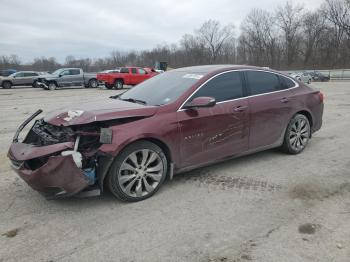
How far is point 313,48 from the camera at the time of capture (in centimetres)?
7362

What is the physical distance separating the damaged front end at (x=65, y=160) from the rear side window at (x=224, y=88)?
1466mm

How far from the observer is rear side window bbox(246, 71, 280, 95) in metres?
5.13

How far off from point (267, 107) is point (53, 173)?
3.30m

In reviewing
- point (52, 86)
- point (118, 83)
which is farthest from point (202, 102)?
point (52, 86)

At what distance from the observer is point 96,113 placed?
3.80m

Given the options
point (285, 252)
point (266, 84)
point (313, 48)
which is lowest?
point (285, 252)

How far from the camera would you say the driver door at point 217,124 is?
428cm

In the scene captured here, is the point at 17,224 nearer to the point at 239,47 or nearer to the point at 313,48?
the point at 313,48

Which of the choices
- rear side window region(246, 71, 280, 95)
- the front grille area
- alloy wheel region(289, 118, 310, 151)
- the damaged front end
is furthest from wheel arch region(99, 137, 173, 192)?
alloy wheel region(289, 118, 310, 151)

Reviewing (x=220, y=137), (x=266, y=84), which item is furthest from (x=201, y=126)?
(x=266, y=84)

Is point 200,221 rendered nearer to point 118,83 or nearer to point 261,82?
point 261,82

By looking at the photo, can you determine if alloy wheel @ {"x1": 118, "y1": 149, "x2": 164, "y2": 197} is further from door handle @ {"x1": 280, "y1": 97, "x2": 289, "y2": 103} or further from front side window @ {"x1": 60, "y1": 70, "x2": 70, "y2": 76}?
front side window @ {"x1": 60, "y1": 70, "x2": 70, "y2": 76}

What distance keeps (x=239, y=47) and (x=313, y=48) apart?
21857 mm

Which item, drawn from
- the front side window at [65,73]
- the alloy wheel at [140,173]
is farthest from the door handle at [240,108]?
the front side window at [65,73]
